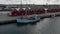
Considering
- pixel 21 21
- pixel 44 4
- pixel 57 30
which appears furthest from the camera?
pixel 44 4

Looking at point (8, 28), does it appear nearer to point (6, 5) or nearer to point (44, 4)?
point (6, 5)

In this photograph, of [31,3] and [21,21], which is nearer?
[21,21]

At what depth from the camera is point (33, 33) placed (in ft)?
71.0

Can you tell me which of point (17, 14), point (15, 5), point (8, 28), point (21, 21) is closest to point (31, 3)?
point (15, 5)

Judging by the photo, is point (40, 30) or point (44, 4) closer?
point (40, 30)

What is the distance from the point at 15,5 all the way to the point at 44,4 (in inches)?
201

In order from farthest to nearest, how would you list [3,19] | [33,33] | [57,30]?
[3,19], [57,30], [33,33]

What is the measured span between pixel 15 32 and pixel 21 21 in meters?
5.61

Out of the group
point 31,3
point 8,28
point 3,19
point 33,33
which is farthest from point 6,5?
point 33,33

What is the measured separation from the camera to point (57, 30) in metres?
23.0

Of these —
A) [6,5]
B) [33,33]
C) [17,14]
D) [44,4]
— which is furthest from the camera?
[44,4]

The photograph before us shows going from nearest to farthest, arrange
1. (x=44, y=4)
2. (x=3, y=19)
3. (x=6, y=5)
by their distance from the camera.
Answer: (x=3, y=19) → (x=6, y=5) → (x=44, y=4)

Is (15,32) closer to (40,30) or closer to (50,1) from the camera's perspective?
(40,30)

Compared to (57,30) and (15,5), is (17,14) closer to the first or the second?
(15,5)
